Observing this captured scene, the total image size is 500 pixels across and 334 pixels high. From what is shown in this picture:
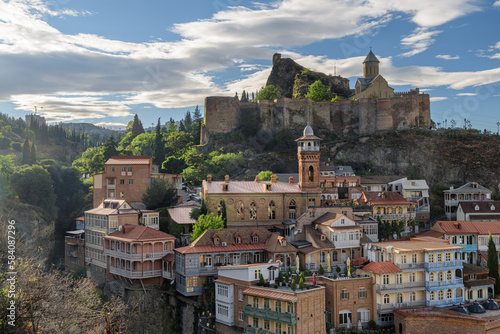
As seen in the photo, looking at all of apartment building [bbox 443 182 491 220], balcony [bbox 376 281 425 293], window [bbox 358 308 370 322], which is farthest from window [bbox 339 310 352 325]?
apartment building [bbox 443 182 491 220]

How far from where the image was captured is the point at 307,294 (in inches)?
1345

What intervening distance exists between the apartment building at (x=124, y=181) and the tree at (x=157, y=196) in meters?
1.78

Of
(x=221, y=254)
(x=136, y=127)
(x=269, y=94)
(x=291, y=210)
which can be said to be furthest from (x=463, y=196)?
(x=136, y=127)

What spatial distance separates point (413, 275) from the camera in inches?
1599

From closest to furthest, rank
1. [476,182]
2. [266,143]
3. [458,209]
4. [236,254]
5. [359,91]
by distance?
[236,254]
[458,209]
[476,182]
[266,143]
[359,91]

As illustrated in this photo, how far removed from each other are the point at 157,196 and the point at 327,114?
3986cm

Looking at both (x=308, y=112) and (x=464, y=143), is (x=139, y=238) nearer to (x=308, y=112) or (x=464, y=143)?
(x=308, y=112)

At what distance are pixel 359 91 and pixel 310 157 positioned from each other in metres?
43.4

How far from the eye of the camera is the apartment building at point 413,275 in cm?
3884

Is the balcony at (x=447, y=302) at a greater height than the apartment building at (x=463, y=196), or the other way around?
the apartment building at (x=463, y=196)

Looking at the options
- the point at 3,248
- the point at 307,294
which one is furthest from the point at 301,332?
the point at 3,248

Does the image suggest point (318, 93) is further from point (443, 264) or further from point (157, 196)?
point (443, 264)

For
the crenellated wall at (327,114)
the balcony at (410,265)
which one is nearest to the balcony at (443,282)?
the balcony at (410,265)

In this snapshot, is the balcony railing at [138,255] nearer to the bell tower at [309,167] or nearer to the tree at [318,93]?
the bell tower at [309,167]
